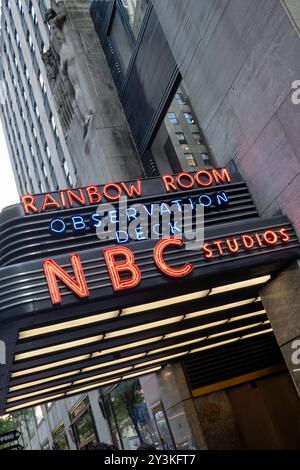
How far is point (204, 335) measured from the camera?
67.3 ft

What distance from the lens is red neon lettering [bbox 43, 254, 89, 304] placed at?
11398mm

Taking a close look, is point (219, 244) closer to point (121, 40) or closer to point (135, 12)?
point (135, 12)

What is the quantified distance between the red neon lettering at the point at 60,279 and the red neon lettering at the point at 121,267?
0.70 metres

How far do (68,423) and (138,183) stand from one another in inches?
1460

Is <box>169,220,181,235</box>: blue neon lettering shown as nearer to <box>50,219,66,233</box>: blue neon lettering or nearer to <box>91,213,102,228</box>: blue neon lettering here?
<box>91,213,102,228</box>: blue neon lettering

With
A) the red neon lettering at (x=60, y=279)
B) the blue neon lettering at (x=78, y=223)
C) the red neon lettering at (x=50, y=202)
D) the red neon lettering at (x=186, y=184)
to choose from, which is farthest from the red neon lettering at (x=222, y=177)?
the red neon lettering at (x=60, y=279)

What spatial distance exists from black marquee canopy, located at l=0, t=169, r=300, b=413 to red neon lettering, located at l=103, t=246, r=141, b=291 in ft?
0.13

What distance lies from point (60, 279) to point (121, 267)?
1.51 metres

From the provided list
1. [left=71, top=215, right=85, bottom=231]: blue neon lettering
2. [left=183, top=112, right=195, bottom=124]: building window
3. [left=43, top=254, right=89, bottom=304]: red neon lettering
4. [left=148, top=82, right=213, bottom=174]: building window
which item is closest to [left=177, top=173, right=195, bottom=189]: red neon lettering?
[left=71, top=215, right=85, bottom=231]: blue neon lettering

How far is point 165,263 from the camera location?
12.5 meters

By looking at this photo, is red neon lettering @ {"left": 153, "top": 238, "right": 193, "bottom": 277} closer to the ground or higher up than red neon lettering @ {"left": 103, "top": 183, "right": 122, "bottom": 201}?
closer to the ground

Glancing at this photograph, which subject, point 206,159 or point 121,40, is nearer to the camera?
point 206,159

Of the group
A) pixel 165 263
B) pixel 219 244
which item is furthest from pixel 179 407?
pixel 165 263

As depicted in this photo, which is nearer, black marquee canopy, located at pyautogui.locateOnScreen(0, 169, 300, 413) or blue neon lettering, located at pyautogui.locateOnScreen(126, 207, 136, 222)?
black marquee canopy, located at pyautogui.locateOnScreen(0, 169, 300, 413)
